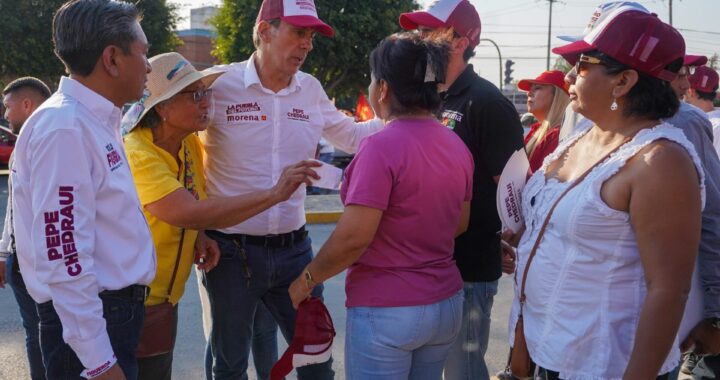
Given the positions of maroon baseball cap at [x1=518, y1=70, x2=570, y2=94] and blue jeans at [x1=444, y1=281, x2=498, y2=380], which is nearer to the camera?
blue jeans at [x1=444, y1=281, x2=498, y2=380]

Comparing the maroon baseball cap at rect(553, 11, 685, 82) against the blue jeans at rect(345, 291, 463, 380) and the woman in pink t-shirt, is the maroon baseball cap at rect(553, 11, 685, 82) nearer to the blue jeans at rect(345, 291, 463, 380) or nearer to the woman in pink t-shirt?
the woman in pink t-shirt

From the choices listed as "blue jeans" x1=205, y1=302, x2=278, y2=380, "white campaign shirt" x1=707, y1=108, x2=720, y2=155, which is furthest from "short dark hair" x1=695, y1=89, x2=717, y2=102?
"blue jeans" x1=205, y1=302, x2=278, y2=380

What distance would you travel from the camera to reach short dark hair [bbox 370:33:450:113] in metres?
2.19

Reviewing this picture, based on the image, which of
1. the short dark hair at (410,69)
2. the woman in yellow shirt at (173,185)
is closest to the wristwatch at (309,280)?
the woman in yellow shirt at (173,185)

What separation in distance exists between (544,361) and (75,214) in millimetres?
1507

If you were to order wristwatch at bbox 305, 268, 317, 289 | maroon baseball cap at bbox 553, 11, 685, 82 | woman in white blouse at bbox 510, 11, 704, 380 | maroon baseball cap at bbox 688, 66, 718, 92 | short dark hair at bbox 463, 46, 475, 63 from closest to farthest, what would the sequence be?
1. woman in white blouse at bbox 510, 11, 704, 380
2. maroon baseball cap at bbox 553, 11, 685, 82
3. wristwatch at bbox 305, 268, 317, 289
4. short dark hair at bbox 463, 46, 475, 63
5. maroon baseball cap at bbox 688, 66, 718, 92

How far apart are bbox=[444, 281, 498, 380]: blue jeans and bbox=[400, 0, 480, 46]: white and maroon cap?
46.6 inches

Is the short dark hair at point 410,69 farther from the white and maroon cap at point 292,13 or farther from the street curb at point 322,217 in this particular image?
the street curb at point 322,217

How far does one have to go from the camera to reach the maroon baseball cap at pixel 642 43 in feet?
6.02

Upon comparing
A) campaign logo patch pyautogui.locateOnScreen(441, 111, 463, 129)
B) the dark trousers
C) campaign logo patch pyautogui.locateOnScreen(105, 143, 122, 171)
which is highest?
campaign logo patch pyautogui.locateOnScreen(105, 143, 122, 171)

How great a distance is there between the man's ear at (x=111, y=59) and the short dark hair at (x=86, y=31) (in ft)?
0.04

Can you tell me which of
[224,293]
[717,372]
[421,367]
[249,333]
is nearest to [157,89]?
[224,293]

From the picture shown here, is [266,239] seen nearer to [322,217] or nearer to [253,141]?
[253,141]

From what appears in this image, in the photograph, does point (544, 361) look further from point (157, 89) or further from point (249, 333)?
point (157, 89)
